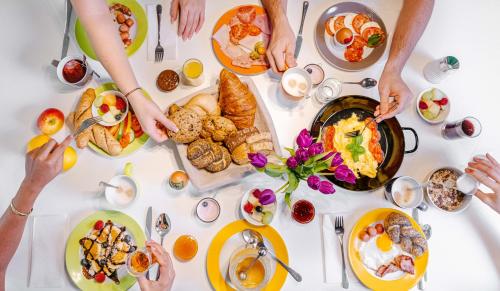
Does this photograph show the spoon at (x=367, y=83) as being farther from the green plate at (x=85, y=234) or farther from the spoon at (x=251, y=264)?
the green plate at (x=85, y=234)

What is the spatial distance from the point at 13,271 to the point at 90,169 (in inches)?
20.8

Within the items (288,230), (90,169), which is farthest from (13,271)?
(288,230)

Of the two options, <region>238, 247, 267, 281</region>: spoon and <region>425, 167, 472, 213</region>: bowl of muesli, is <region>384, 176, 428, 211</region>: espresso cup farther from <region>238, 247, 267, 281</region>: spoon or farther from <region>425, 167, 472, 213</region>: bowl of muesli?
<region>238, 247, 267, 281</region>: spoon

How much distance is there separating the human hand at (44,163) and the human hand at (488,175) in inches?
67.7

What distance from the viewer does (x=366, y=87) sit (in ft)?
5.17

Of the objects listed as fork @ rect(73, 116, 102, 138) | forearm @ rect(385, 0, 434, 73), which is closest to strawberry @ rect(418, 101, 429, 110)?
forearm @ rect(385, 0, 434, 73)

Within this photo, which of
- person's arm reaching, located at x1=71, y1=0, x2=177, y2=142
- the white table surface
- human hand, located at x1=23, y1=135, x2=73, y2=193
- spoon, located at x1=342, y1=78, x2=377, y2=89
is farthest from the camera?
spoon, located at x1=342, y1=78, x2=377, y2=89

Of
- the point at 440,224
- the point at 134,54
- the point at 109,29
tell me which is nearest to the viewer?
the point at 109,29

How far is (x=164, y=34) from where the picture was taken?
1.61m

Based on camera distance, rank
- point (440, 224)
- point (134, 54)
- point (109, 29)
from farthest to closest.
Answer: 1. point (134, 54)
2. point (440, 224)
3. point (109, 29)

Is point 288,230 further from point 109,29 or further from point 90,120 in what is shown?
point 109,29

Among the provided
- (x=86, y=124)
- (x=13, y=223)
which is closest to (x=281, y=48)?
(x=86, y=124)

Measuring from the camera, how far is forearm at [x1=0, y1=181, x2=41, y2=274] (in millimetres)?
1271

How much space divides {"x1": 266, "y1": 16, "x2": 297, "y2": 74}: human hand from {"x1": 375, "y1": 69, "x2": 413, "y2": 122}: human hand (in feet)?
1.40
